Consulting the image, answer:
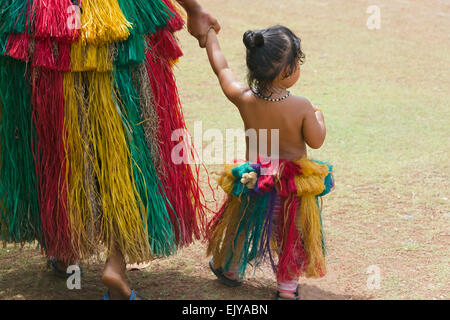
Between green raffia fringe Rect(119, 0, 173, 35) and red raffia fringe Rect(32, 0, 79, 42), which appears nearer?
red raffia fringe Rect(32, 0, 79, 42)

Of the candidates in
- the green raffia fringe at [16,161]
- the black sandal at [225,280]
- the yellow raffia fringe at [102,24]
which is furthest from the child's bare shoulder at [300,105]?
the green raffia fringe at [16,161]

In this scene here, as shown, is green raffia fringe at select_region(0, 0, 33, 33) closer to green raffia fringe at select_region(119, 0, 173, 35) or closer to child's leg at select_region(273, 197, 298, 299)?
green raffia fringe at select_region(119, 0, 173, 35)

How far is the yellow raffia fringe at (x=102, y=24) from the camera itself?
226 cm

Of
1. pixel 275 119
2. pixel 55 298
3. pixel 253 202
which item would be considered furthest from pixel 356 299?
pixel 55 298

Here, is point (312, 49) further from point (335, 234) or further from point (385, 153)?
point (335, 234)

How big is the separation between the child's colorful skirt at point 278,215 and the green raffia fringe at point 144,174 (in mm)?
313

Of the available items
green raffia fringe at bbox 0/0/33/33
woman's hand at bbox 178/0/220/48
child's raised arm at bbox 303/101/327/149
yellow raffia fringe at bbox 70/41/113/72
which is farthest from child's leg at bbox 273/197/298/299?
green raffia fringe at bbox 0/0/33/33

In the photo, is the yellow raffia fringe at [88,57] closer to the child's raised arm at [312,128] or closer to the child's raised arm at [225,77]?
the child's raised arm at [225,77]

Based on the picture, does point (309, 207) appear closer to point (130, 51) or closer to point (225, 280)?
point (225, 280)

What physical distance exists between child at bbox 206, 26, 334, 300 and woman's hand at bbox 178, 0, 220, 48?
5 cm

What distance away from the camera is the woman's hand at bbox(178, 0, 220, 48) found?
8.87 feet

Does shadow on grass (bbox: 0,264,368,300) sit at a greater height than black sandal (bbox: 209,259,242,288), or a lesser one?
lesser

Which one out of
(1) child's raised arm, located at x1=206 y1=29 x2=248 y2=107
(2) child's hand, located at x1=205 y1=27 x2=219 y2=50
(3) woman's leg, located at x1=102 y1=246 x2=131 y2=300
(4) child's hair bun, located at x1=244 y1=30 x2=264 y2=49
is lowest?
(3) woman's leg, located at x1=102 y1=246 x2=131 y2=300

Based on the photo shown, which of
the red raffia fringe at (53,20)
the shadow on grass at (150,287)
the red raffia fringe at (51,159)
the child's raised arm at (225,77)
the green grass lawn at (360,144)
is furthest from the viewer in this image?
the green grass lawn at (360,144)
